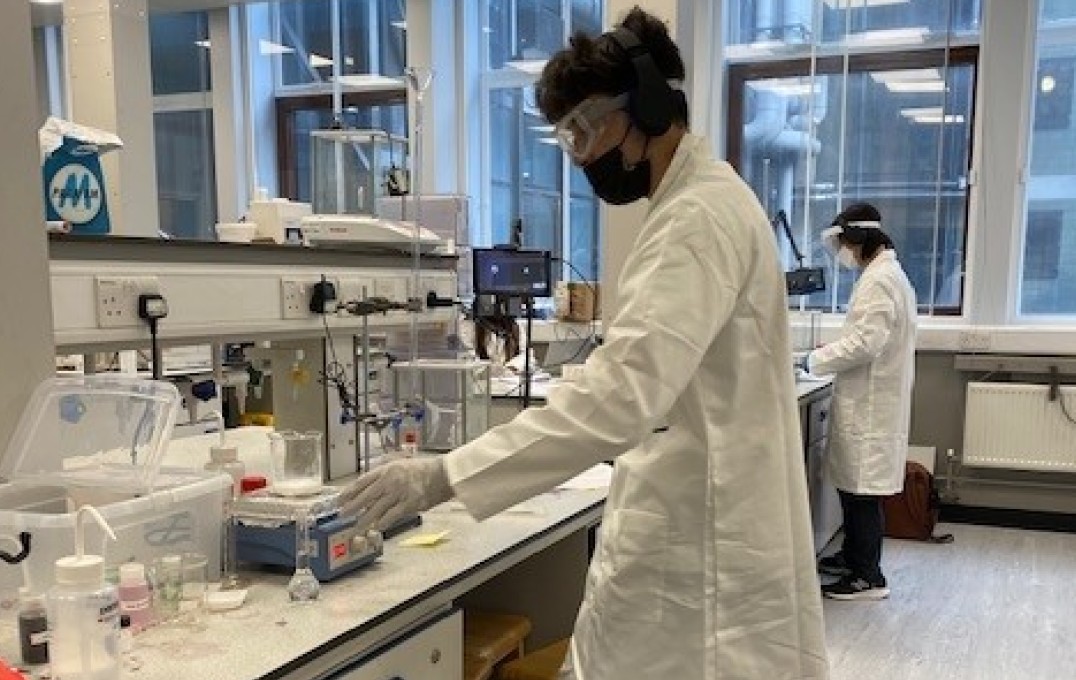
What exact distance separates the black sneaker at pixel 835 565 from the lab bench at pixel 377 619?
6.88ft

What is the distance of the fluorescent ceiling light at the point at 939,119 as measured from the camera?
4.71 meters

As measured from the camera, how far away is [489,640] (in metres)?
1.98

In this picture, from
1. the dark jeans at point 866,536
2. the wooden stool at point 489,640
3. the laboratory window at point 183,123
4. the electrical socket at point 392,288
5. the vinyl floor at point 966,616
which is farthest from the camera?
the laboratory window at point 183,123

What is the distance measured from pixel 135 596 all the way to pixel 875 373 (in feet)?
9.63

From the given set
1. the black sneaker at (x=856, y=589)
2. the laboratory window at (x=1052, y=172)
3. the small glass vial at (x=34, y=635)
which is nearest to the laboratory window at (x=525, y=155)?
the laboratory window at (x=1052, y=172)

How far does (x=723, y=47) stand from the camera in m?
5.23

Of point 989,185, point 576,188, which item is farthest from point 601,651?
point 576,188

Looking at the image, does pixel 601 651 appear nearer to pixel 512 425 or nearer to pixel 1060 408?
pixel 512 425

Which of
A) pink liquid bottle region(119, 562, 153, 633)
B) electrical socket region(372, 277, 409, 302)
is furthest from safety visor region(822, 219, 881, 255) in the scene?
pink liquid bottle region(119, 562, 153, 633)

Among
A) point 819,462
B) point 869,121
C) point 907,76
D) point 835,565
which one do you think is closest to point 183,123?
point 869,121

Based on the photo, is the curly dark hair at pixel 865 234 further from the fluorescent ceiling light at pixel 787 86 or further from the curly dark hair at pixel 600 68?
the curly dark hair at pixel 600 68

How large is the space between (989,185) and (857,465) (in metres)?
1.99

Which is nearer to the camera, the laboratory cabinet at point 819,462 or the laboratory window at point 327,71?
the laboratory cabinet at point 819,462

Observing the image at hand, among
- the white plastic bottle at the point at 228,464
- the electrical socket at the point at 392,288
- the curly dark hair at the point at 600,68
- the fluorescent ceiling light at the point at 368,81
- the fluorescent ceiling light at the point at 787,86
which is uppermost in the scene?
the fluorescent ceiling light at the point at 368,81
